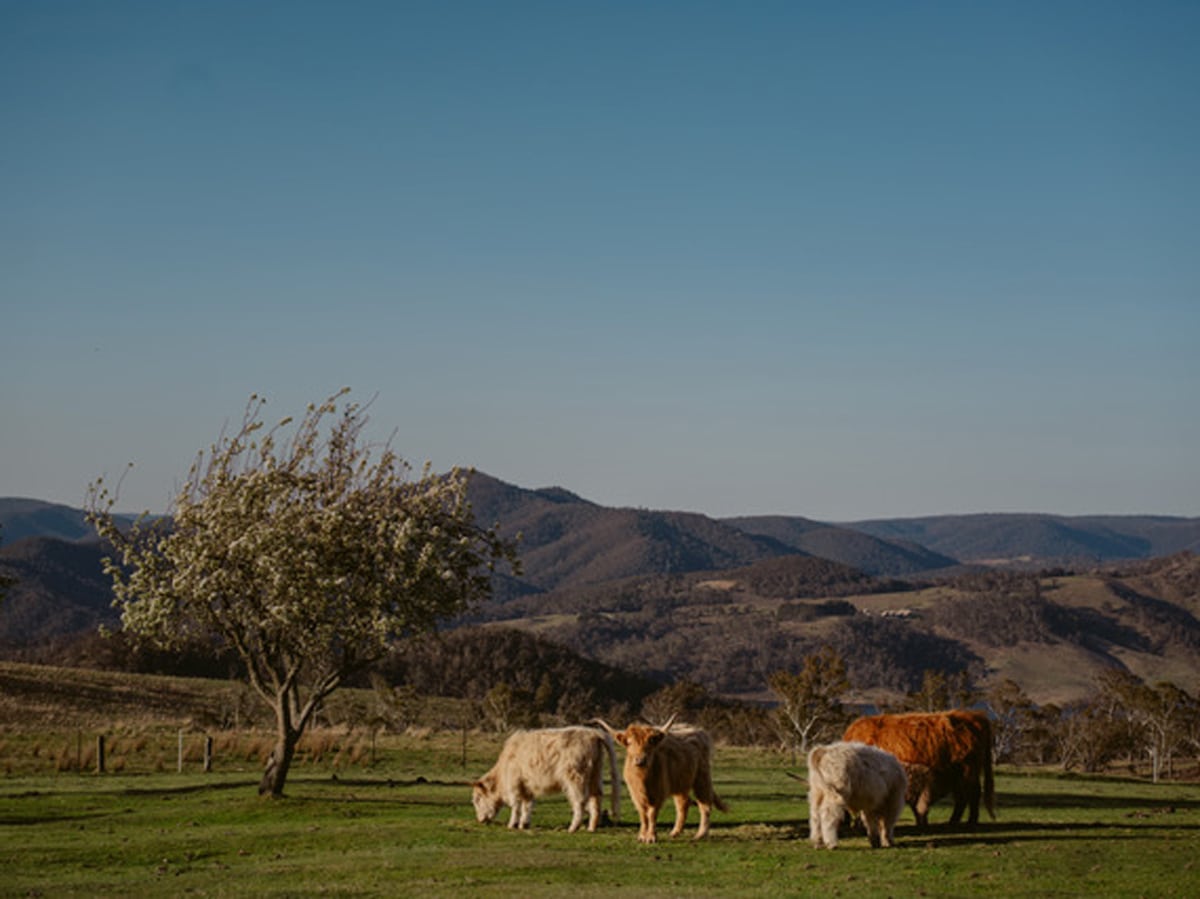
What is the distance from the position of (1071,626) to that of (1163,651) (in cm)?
1403

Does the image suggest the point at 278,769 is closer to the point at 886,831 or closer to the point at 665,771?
the point at 665,771

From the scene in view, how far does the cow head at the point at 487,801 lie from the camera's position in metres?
23.0

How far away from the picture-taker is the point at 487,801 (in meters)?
23.1

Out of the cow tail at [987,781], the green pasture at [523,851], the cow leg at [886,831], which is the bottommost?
the green pasture at [523,851]

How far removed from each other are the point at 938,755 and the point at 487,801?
8.04 meters

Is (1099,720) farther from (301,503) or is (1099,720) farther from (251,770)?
(301,503)

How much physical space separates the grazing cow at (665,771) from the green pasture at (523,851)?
47 centimetres

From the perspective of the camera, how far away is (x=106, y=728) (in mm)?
56531

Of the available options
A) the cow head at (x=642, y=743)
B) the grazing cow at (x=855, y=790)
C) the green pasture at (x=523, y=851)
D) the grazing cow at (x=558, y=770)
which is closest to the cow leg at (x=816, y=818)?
the grazing cow at (x=855, y=790)

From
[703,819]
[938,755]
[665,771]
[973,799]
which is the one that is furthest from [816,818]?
[973,799]

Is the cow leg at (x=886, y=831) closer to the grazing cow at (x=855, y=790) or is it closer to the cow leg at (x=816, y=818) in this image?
the grazing cow at (x=855, y=790)

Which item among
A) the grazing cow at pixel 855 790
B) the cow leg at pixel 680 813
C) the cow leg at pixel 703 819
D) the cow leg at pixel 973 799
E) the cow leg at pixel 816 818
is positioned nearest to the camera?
the grazing cow at pixel 855 790

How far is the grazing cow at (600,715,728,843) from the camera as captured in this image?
792 inches

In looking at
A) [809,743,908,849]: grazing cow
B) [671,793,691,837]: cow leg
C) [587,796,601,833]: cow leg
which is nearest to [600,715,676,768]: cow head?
[671,793,691,837]: cow leg
